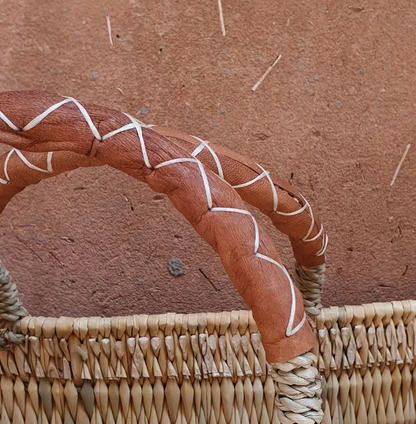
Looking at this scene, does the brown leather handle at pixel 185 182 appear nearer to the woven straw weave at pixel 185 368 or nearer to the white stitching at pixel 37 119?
the white stitching at pixel 37 119

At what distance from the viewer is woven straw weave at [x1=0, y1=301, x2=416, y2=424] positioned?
67cm

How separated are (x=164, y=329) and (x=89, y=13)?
509mm

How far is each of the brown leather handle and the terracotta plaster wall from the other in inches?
19.5

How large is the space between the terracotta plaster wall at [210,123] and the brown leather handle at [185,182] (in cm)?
49

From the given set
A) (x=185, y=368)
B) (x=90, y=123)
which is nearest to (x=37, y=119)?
(x=90, y=123)

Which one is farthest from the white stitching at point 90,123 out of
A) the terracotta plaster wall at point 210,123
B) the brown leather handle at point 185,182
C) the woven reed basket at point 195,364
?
the terracotta plaster wall at point 210,123

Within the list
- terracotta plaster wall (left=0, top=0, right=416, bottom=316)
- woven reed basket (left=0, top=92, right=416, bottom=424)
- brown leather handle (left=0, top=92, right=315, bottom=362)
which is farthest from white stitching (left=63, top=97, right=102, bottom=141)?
terracotta plaster wall (left=0, top=0, right=416, bottom=316)

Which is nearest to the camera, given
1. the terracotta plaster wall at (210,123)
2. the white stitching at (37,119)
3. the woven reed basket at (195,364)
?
the white stitching at (37,119)

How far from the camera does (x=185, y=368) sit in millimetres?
684

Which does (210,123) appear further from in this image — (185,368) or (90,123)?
(90,123)

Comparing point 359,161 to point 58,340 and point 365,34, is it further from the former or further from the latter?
point 58,340

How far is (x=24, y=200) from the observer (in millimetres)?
882

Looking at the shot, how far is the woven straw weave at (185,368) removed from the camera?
0.67 meters

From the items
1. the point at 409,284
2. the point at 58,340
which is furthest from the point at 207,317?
the point at 409,284
